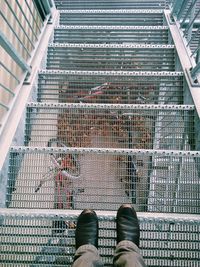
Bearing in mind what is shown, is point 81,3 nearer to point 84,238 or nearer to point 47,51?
point 47,51

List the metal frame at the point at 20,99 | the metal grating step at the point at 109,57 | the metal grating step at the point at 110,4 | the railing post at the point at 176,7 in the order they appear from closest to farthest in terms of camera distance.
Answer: the metal frame at the point at 20,99 → the metal grating step at the point at 109,57 → the railing post at the point at 176,7 → the metal grating step at the point at 110,4

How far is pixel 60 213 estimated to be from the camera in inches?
55.8

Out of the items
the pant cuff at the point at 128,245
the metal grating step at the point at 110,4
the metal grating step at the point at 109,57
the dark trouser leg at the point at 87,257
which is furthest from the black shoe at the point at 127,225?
the metal grating step at the point at 110,4

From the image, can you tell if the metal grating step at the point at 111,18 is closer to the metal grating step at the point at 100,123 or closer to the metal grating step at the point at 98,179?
the metal grating step at the point at 100,123

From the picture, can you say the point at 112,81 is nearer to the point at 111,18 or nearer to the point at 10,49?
the point at 10,49

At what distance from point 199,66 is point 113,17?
5.25ft

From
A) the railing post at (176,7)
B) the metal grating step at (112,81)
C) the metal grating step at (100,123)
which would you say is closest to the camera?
the metal grating step at (100,123)

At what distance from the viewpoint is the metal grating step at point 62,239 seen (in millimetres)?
1395

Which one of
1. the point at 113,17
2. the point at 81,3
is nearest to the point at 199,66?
the point at 113,17

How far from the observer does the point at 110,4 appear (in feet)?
12.3

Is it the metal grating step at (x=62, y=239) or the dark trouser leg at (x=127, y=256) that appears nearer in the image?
the dark trouser leg at (x=127, y=256)

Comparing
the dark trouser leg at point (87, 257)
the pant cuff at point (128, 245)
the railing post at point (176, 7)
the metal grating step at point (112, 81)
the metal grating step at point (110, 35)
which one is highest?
the railing post at point (176, 7)

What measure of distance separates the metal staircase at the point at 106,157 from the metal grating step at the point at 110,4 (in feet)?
1.92

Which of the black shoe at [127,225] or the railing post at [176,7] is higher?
the railing post at [176,7]
